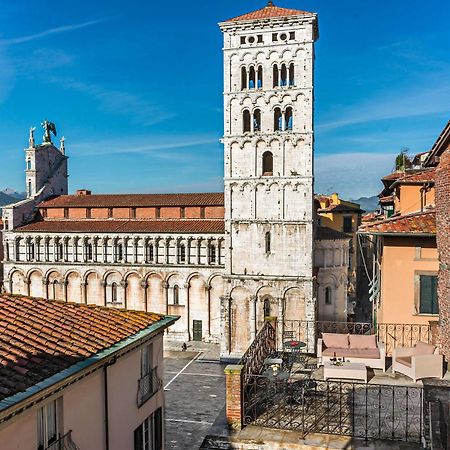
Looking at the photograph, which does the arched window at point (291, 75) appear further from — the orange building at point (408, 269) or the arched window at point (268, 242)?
the orange building at point (408, 269)

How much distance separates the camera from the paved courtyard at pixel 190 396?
24.4 m

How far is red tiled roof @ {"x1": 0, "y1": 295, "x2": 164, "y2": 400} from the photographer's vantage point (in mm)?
8562

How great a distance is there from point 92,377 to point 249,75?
99.8 feet

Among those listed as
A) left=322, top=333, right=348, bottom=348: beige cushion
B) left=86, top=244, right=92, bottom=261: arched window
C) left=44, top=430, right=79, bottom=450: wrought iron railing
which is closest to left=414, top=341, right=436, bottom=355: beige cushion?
left=322, top=333, right=348, bottom=348: beige cushion

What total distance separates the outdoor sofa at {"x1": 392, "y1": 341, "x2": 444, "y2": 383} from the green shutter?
1986 mm

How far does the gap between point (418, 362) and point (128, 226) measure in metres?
33.1

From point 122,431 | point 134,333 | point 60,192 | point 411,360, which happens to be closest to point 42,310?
point 134,333

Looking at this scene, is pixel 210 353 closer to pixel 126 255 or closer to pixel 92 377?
pixel 126 255

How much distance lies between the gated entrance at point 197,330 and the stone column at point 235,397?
2985 centimetres

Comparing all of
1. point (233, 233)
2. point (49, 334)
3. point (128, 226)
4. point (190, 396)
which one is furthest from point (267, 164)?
point (49, 334)

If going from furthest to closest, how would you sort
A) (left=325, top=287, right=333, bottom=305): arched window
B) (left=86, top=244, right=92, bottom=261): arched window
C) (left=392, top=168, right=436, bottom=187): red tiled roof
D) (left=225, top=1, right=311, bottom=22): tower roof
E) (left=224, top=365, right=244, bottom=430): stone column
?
(left=86, top=244, right=92, bottom=261): arched window, (left=325, top=287, right=333, bottom=305): arched window, (left=225, top=1, right=311, bottom=22): tower roof, (left=392, top=168, right=436, bottom=187): red tiled roof, (left=224, top=365, right=244, bottom=430): stone column

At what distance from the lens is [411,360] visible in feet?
48.2

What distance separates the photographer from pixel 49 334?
10516 mm

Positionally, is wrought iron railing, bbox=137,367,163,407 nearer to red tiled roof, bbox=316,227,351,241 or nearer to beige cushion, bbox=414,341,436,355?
beige cushion, bbox=414,341,436,355
